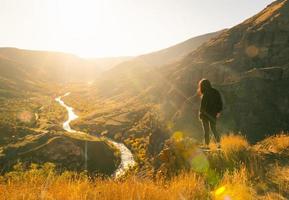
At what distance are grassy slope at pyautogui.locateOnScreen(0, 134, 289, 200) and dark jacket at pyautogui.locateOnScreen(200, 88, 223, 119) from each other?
2730 millimetres

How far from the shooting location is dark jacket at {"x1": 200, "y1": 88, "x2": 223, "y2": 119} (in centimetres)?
1574

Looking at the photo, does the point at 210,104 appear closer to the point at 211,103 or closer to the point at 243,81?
the point at 211,103

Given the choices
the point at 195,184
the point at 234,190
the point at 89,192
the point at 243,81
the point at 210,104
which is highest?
the point at 210,104

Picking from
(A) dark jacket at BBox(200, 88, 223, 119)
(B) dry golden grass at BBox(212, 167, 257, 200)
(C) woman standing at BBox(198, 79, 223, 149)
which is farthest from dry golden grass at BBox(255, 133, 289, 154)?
(B) dry golden grass at BBox(212, 167, 257, 200)

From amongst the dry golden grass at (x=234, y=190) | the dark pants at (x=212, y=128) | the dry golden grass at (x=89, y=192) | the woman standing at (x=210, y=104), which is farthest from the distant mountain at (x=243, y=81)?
the dry golden grass at (x=89, y=192)

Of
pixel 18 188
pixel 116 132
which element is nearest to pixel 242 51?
pixel 116 132

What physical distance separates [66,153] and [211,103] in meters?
63.0

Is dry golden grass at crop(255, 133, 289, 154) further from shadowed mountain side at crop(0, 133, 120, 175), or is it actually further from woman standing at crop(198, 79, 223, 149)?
shadowed mountain side at crop(0, 133, 120, 175)

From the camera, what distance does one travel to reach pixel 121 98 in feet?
524

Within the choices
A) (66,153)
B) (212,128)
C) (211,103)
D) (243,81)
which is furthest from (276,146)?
(66,153)

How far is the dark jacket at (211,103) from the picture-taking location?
620 inches

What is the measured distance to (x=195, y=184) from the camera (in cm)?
868

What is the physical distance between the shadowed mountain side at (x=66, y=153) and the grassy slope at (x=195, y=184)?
194 ft

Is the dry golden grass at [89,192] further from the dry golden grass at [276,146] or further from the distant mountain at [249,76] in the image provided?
the distant mountain at [249,76]
